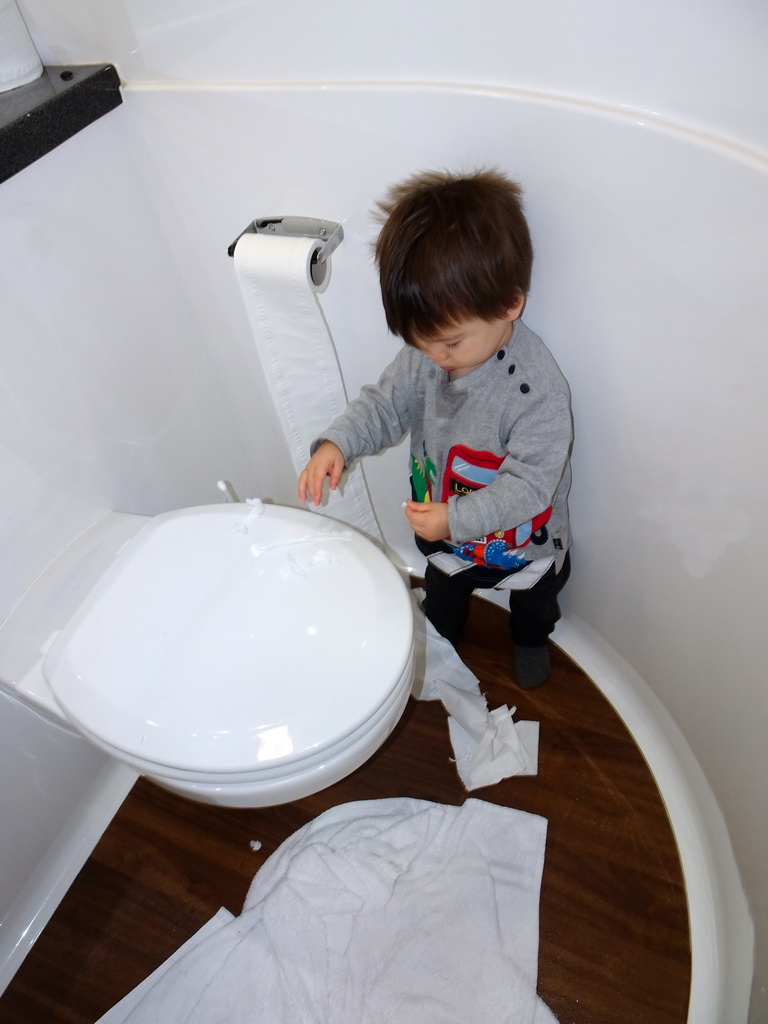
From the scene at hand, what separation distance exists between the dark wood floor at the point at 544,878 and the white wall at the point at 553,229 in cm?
15

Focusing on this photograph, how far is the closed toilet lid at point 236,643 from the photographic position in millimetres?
673

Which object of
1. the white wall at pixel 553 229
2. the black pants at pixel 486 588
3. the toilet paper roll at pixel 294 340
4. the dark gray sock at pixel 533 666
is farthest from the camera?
the dark gray sock at pixel 533 666

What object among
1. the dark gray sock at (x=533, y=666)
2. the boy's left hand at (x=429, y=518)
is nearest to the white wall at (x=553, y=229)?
the dark gray sock at (x=533, y=666)

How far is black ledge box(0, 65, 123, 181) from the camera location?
0.73 metres

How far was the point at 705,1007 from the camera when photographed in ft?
2.74

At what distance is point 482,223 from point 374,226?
0.67 feet

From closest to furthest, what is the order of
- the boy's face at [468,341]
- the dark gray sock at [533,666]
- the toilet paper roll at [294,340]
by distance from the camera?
the boy's face at [468,341] < the toilet paper roll at [294,340] < the dark gray sock at [533,666]

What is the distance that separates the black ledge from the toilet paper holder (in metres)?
0.23

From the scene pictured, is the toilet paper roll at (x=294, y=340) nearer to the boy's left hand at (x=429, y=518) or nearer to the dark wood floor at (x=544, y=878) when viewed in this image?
the boy's left hand at (x=429, y=518)

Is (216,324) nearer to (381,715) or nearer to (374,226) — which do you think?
(374,226)

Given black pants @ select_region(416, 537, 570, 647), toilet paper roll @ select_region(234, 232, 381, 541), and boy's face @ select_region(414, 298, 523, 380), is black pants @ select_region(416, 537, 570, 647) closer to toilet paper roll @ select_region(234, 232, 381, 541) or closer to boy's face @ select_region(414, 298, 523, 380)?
toilet paper roll @ select_region(234, 232, 381, 541)

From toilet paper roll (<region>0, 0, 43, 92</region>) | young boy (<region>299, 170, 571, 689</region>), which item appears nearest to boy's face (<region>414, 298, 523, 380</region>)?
young boy (<region>299, 170, 571, 689</region>)

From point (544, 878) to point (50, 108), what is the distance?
119cm

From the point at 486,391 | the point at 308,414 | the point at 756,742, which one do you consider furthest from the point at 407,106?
the point at 756,742
